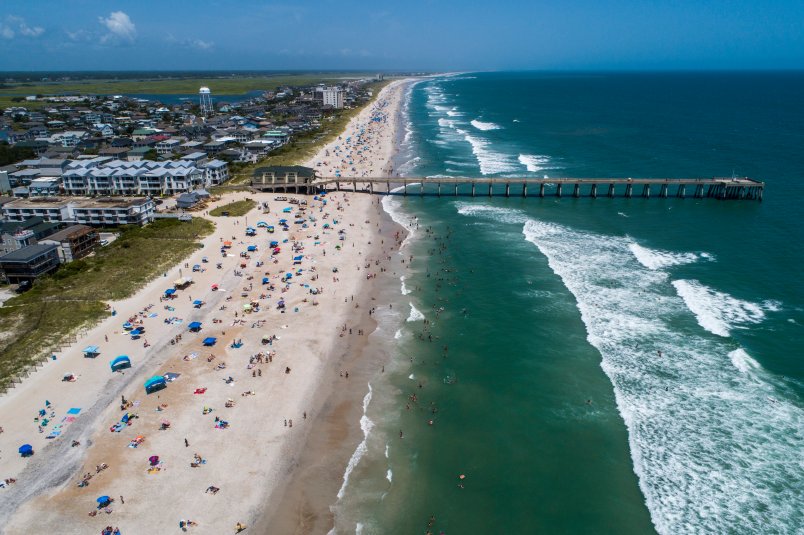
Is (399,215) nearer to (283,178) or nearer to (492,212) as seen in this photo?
(492,212)

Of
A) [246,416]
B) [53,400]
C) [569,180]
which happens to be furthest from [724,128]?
[53,400]

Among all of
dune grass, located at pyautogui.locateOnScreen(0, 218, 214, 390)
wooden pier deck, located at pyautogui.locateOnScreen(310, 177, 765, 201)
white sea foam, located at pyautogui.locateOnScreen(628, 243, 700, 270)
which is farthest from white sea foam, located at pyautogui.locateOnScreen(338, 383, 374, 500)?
wooden pier deck, located at pyautogui.locateOnScreen(310, 177, 765, 201)

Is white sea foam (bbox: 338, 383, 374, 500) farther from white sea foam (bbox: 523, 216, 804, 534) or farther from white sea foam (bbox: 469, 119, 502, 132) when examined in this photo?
white sea foam (bbox: 469, 119, 502, 132)

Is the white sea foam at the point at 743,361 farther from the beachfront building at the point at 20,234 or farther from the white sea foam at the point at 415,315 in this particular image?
the beachfront building at the point at 20,234

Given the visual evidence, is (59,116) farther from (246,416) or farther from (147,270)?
(246,416)

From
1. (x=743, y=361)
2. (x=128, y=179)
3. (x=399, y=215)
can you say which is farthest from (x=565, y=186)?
(x=128, y=179)
